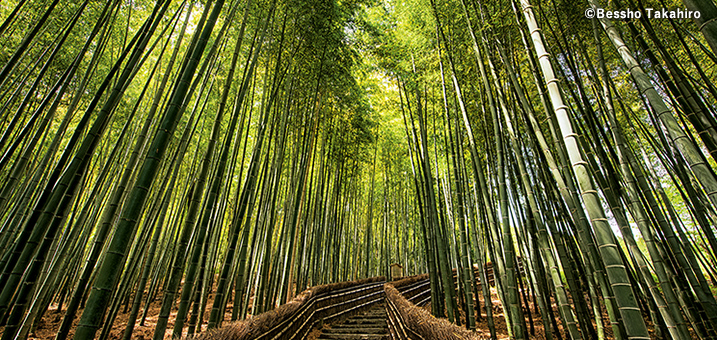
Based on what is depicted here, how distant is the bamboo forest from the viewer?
1.41 meters

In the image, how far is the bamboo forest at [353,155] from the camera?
1411 mm

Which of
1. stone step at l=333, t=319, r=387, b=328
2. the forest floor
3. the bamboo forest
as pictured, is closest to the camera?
the bamboo forest

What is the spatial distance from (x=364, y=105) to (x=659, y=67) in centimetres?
435

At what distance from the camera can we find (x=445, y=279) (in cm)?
303

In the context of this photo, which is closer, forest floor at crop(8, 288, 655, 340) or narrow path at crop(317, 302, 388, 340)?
forest floor at crop(8, 288, 655, 340)

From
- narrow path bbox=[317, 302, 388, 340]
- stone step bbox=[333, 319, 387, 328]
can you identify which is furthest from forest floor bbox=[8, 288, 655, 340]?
stone step bbox=[333, 319, 387, 328]

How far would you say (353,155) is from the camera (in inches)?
255

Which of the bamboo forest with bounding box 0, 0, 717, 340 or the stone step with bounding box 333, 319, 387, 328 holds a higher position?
the bamboo forest with bounding box 0, 0, 717, 340

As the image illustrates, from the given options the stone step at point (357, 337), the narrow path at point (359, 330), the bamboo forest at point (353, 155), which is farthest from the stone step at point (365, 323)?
the stone step at point (357, 337)

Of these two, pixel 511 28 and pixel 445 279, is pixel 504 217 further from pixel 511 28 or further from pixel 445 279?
pixel 511 28

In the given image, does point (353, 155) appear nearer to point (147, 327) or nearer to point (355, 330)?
point (355, 330)

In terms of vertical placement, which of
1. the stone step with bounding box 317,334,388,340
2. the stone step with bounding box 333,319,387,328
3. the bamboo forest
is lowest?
the stone step with bounding box 317,334,388,340

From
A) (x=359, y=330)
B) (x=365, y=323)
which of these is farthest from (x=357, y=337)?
(x=365, y=323)

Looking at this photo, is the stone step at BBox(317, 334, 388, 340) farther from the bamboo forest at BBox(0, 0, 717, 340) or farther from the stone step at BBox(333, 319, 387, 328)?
the stone step at BBox(333, 319, 387, 328)
